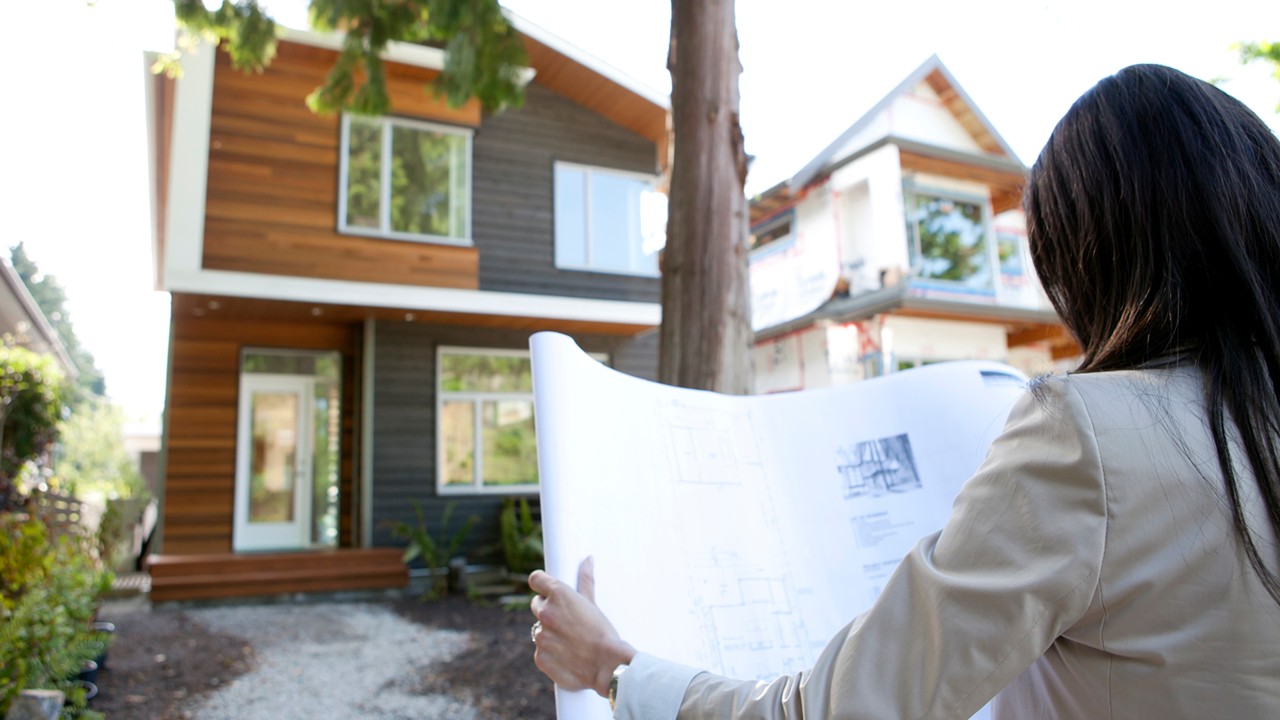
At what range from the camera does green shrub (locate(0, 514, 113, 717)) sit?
3680mm

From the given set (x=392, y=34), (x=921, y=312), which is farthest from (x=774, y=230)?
(x=392, y=34)

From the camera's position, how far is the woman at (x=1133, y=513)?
849mm

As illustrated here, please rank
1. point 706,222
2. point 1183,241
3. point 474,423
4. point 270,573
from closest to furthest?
1. point 1183,241
2. point 706,222
3. point 270,573
4. point 474,423

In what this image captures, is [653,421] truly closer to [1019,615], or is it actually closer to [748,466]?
[748,466]

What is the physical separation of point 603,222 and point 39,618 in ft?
28.2

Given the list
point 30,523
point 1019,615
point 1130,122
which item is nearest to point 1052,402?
point 1019,615

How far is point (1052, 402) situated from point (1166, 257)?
0.25 m

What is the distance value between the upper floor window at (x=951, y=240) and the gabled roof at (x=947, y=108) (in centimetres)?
112

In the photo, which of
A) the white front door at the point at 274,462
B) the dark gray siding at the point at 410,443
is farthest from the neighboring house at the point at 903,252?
the white front door at the point at 274,462

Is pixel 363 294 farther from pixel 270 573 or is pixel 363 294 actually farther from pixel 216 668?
pixel 216 668

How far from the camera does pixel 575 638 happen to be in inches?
45.3

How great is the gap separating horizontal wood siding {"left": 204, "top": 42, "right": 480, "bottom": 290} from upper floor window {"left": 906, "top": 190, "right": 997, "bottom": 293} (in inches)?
307

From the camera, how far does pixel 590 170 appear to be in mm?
11547

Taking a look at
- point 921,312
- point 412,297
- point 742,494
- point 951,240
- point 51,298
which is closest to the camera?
point 742,494
